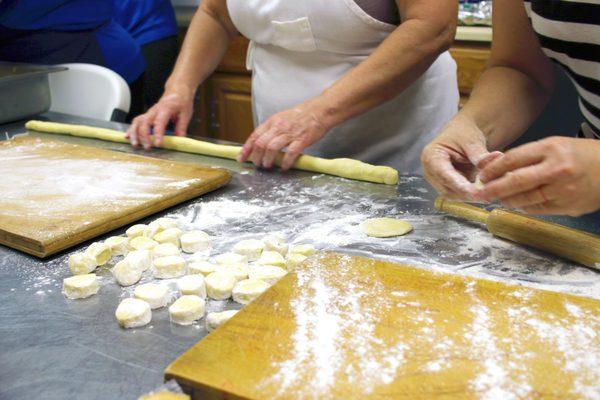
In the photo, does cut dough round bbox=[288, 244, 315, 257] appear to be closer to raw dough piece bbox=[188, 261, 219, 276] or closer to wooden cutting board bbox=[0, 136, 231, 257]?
raw dough piece bbox=[188, 261, 219, 276]

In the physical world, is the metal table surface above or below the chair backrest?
below

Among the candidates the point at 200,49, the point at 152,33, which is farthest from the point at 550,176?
the point at 152,33

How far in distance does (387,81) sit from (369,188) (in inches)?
10.5

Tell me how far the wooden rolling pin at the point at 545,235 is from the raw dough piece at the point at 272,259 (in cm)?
36

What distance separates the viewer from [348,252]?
962mm

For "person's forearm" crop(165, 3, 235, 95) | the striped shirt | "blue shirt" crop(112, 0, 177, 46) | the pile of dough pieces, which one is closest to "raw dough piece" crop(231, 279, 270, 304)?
the pile of dough pieces

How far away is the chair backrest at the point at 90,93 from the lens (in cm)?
197

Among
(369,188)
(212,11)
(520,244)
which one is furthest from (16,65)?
(520,244)

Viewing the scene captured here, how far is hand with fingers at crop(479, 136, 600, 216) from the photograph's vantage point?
771mm

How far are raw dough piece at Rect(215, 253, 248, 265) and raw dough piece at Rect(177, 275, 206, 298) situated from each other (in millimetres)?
68

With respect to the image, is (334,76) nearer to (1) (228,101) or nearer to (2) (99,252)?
(2) (99,252)

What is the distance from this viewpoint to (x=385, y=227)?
40.2 inches

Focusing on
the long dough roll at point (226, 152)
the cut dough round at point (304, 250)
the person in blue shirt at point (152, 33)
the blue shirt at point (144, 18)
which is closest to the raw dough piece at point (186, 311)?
the cut dough round at point (304, 250)

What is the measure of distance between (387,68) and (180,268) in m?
0.70
